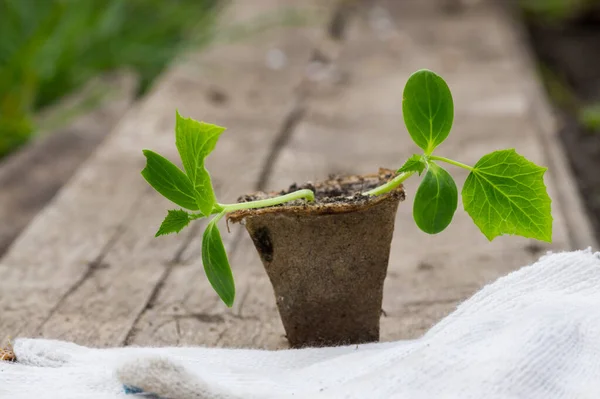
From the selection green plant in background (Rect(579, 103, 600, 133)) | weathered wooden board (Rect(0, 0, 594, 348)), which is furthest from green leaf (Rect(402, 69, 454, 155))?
green plant in background (Rect(579, 103, 600, 133))

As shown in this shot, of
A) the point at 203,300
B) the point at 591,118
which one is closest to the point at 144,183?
the point at 203,300

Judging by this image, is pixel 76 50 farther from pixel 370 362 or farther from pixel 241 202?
pixel 370 362

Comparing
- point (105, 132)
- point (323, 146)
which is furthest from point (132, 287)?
point (105, 132)

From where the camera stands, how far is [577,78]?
17.4 feet

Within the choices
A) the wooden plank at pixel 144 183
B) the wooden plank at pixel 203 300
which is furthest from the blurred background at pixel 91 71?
the wooden plank at pixel 203 300

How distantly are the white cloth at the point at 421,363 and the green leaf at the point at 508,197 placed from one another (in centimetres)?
13

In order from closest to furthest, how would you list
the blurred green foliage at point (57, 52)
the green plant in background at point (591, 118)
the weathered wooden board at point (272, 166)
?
the weathered wooden board at point (272, 166), the blurred green foliage at point (57, 52), the green plant in background at point (591, 118)

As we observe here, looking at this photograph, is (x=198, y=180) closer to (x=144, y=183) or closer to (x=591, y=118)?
(x=144, y=183)

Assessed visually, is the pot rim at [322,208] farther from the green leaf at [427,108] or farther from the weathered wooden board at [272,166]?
the weathered wooden board at [272,166]

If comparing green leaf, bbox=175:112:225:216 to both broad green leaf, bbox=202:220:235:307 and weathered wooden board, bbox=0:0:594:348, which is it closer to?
broad green leaf, bbox=202:220:235:307

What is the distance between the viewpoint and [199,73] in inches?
144

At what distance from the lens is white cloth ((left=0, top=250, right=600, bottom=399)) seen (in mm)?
1343

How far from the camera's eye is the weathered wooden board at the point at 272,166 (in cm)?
196

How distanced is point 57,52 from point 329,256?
2.43m
